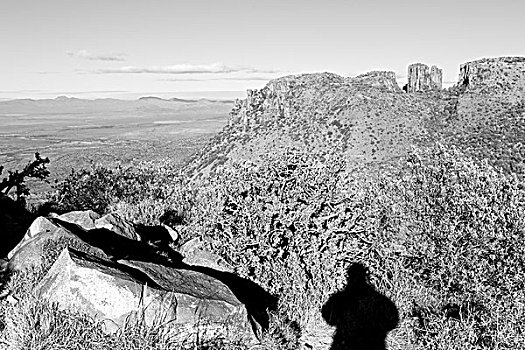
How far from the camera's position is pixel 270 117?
6956 cm

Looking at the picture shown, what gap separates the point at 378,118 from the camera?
58.3 metres

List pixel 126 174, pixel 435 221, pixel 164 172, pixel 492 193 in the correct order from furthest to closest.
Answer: pixel 164 172
pixel 126 174
pixel 435 221
pixel 492 193

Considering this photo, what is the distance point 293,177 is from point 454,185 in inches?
154

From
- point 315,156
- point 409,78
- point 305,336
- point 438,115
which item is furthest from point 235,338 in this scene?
point 409,78

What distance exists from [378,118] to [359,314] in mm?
47986

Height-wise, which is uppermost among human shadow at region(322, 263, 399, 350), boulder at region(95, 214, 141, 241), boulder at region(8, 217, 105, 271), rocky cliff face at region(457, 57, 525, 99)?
rocky cliff face at region(457, 57, 525, 99)

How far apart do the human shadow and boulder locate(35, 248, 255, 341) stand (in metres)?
2.96

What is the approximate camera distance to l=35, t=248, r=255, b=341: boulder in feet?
29.1

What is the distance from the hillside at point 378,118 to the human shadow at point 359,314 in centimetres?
3038

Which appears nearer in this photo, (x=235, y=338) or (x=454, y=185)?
(x=235, y=338)

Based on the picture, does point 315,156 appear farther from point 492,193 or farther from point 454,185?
point 492,193

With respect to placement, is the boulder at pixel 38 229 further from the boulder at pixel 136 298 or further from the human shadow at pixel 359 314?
the human shadow at pixel 359 314

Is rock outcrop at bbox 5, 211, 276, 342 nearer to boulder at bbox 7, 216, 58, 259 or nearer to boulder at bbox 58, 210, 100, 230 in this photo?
boulder at bbox 7, 216, 58, 259

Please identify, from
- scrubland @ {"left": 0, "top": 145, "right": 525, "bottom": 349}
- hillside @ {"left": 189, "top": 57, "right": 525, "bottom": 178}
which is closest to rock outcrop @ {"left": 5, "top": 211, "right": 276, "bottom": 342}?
scrubland @ {"left": 0, "top": 145, "right": 525, "bottom": 349}
